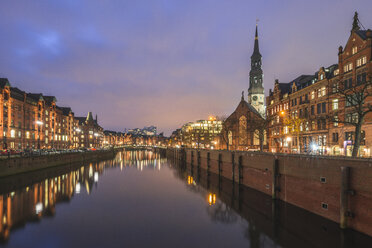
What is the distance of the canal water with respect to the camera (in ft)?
70.4

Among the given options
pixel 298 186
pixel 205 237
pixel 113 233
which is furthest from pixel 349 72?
pixel 113 233

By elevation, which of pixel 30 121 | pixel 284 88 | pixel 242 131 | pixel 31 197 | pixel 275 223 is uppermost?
pixel 284 88

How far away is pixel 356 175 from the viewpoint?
787 inches

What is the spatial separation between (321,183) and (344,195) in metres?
3.36

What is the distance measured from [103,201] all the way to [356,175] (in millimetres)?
32025

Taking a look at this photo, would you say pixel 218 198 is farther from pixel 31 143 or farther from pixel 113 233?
pixel 31 143

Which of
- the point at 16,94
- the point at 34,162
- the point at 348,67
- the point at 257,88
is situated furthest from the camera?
the point at 257,88

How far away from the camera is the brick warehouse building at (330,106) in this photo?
39844mm

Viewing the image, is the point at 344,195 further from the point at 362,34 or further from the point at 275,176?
the point at 362,34

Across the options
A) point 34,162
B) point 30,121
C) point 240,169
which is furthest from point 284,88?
point 30,121

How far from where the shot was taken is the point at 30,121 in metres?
90.4

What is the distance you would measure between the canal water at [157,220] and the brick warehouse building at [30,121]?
129 ft

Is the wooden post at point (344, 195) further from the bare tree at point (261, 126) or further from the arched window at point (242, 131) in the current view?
the arched window at point (242, 131)

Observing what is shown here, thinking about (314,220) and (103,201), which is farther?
(103,201)
